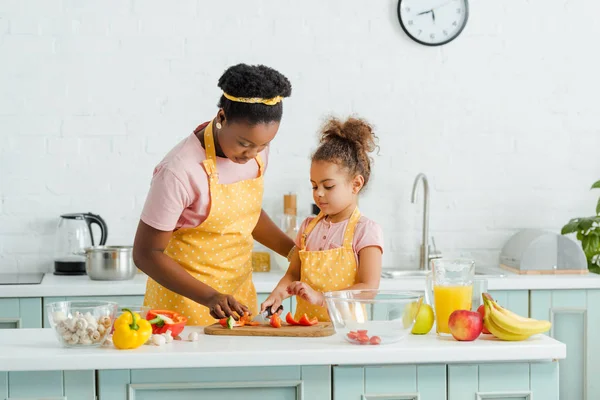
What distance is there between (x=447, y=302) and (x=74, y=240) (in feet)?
6.87

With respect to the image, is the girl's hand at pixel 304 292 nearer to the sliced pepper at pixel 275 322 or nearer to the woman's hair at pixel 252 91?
the sliced pepper at pixel 275 322

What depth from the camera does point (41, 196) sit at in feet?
12.4

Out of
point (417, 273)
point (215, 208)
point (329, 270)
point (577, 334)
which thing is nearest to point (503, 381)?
point (329, 270)

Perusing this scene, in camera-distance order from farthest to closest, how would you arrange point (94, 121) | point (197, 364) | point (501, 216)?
point (501, 216) → point (94, 121) → point (197, 364)

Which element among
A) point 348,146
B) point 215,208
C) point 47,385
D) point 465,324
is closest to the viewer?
point 47,385

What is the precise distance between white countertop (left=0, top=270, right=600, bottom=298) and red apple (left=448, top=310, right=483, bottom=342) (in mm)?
1337

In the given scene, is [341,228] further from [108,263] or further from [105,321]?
[108,263]

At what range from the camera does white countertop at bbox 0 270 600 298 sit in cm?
330

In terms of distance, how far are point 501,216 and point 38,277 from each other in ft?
7.29

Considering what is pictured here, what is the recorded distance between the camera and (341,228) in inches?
102

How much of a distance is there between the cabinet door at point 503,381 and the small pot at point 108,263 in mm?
1800

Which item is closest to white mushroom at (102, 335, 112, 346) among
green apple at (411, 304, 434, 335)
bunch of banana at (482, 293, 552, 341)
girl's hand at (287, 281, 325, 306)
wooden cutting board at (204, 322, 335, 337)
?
wooden cutting board at (204, 322, 335, 337)

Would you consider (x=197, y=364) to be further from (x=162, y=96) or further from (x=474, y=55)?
(x=474, y=55)

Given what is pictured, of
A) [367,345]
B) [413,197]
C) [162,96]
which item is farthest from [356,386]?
[162,96]
